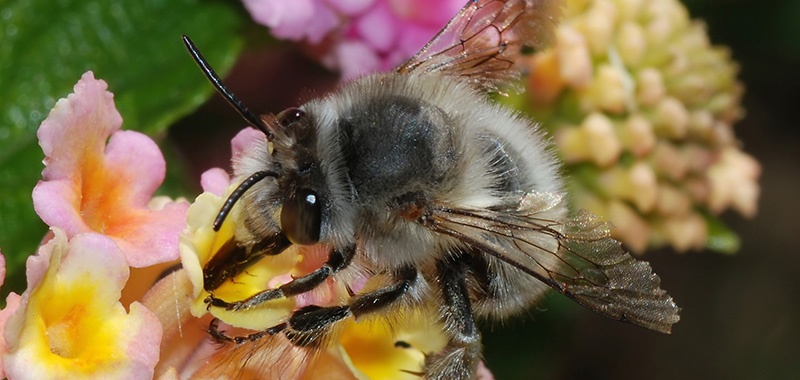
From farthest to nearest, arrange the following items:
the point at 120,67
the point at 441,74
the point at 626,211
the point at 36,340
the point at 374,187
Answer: the point at 626,211, the point at 120,67, the point at 441,74, the point at 374,187, the point at 36,340

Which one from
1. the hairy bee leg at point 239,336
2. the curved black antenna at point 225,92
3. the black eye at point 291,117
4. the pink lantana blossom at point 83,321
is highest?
the black eye at point 291,117

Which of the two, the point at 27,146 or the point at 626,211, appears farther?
the point at 626,211

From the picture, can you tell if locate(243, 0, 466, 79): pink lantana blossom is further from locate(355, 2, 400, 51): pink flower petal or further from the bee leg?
the bee leg

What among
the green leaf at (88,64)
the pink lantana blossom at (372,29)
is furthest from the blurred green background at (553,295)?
the pink lantana blossom at (372,29)

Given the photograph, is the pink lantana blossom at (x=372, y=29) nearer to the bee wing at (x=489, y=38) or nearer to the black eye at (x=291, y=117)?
the bee wing at (x=489, y=38)

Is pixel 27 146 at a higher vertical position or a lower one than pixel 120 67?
lower

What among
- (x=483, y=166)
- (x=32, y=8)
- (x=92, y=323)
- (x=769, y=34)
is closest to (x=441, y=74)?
(x=483, y=166)

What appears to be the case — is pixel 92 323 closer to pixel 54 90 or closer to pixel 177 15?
pixel 54 90
